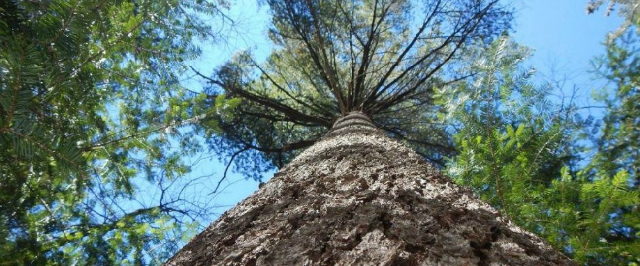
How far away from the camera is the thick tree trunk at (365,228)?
1066 millimetres

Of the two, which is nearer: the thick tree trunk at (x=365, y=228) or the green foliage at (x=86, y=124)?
the thick tree trunk at (x=365, y=228)

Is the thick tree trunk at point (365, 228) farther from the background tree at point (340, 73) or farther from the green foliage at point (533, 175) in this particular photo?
the background tree at point (340, 73)

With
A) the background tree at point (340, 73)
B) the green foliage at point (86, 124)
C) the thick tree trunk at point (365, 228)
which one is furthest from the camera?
the background tree at point (340, 73)

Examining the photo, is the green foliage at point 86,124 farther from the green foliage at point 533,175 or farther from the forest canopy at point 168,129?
the green foliage at point 533,175

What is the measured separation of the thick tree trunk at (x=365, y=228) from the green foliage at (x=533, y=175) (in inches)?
46.1

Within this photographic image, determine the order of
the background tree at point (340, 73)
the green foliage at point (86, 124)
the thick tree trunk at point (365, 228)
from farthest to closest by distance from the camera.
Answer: the background tree at point (340, 73), the green foliage at point (86, 124), the thick tree trunk at point (365, 228)

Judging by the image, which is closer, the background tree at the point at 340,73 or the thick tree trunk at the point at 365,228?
the thick tree trunk at the point at 365,228

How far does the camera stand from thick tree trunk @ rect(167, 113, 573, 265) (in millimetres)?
1066

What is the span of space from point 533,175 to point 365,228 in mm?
2553

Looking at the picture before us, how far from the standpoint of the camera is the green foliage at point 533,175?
7.89ft

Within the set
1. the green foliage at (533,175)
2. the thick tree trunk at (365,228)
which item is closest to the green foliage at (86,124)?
the thick tree trunk at (365,228)

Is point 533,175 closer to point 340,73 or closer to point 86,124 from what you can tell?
point 86,124

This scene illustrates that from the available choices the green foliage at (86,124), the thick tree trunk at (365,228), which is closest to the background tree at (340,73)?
the green foliage at (86,124)

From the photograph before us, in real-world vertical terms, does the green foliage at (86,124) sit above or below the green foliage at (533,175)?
above
